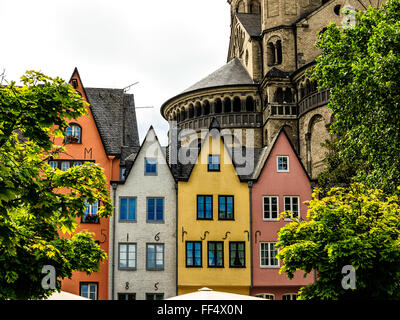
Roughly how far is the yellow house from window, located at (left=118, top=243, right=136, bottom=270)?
250cm

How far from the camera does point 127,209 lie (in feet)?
109

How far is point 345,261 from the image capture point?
68.8ft

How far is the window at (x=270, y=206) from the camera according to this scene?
1342 inches

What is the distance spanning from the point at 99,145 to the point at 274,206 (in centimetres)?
1080

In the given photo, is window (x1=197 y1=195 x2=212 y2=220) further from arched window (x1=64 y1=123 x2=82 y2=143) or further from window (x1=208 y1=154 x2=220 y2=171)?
arched window (x1=64 y1=123 x2=82 y2=143)

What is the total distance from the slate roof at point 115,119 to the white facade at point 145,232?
8.01ft

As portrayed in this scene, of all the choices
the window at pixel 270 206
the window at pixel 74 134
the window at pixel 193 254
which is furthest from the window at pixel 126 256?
the window at pixel 270 206

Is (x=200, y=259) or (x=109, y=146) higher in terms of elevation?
(x=109, y=146)

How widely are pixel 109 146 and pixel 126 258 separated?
6.98 meters

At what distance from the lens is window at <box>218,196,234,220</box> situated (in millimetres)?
33656

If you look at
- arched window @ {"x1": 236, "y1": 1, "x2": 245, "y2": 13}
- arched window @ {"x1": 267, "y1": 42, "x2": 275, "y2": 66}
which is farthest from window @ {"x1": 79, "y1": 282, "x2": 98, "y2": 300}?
arched window @ {"x1": 236, "y1": 1, "x2": 245, "y2": 13}
